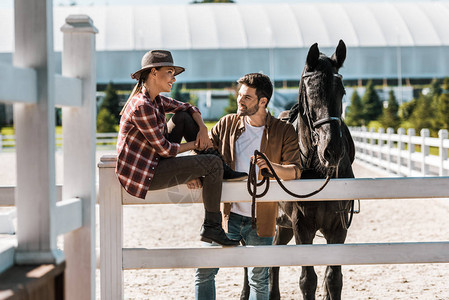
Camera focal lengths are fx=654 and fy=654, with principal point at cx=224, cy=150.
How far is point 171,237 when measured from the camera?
909cm

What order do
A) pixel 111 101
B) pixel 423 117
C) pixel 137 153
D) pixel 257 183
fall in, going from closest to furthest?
→ pixel 137 153, pixel 257 183, pixel 423 117, pixel 111 101

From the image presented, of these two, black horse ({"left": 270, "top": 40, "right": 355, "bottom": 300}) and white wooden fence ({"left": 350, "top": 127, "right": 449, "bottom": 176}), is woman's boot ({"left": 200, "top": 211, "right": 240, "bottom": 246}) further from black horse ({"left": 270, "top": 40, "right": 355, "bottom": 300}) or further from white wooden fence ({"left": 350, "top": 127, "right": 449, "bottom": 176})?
white wooden fence ({"left": 350, "top": 127, "right": 449, "bottom": 176})

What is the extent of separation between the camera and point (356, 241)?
8.81m

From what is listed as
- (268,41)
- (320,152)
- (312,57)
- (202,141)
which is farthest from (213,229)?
(268,41)

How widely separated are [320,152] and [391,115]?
4012 cm

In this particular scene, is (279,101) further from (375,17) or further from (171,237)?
(171,237)

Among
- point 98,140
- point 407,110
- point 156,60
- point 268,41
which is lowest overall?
point 98,140

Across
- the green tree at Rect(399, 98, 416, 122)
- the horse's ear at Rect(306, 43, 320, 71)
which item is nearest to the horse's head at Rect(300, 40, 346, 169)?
the horse's ear at Rect(306, 43, 320, 71)

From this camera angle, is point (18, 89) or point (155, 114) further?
point (155, 114)

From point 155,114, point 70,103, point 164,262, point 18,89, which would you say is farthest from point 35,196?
point 164,262

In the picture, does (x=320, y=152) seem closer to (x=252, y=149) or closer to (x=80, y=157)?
(x=252, y=149)

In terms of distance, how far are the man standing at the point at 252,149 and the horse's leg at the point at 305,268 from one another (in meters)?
0.47

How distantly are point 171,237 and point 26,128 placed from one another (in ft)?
23.6

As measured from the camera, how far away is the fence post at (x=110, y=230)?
338cm
